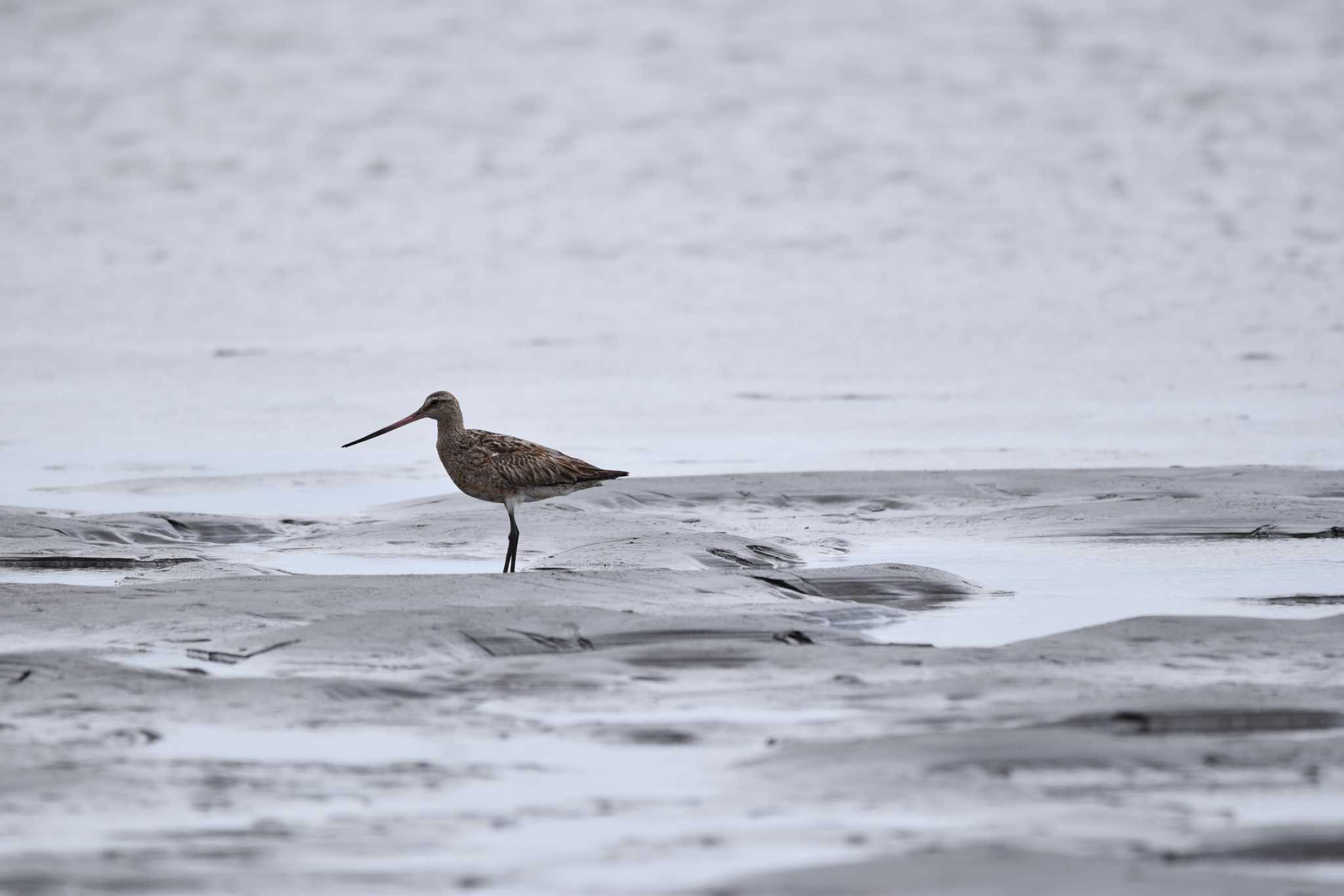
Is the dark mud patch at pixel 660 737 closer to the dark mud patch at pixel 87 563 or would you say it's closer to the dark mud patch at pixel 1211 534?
the dark mud patch at pixel 87 563

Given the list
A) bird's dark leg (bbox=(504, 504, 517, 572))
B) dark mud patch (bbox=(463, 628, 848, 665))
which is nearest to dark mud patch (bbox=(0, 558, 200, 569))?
bird's dark leg (bbox=(504, 504, 517, 572))

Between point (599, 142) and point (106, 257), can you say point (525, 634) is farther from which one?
point (599, 142)

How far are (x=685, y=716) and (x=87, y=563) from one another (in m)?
3.44

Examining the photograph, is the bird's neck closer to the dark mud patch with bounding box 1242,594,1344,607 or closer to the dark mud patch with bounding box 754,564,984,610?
the dark mud patch with bounding box 754,564,984,610

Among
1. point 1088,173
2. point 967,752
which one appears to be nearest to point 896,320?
point 1088,173

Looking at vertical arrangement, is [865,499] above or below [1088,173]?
below

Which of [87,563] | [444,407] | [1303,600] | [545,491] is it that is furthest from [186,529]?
[1303,600]

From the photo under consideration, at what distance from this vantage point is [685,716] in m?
5.46

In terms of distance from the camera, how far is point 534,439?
37.9 ft

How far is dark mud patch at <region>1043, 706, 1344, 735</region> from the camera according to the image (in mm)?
5152

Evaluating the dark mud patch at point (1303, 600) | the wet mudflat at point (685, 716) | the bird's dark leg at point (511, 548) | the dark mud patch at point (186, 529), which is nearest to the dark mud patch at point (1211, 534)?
the wet mudflat at point (685, 716)

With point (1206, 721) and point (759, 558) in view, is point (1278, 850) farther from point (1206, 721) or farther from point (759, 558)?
point (759, 558)

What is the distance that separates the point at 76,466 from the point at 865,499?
4.29m

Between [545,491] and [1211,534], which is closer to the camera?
[1211,534]
